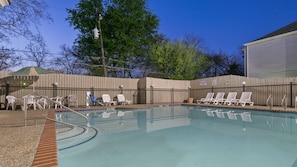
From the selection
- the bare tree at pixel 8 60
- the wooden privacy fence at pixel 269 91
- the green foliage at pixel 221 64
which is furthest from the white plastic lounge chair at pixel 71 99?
the green foliage at pixel 221 64

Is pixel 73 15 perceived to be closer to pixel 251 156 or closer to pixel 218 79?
pixel 218 79

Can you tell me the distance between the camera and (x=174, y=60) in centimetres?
1950

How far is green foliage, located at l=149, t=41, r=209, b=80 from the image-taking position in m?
19.3

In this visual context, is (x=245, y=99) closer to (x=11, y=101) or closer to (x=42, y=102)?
(x=42, y=102)

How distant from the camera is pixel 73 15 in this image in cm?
2072

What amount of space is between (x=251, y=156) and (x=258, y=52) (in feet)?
49.1

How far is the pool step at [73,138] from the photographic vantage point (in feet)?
13.6

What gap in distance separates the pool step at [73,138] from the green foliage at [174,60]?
14.5m

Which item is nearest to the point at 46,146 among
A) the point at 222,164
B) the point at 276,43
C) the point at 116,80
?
the point at 222,164

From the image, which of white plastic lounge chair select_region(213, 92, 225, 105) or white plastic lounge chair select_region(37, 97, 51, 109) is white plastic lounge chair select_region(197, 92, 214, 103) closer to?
white plastic lounge chair select_region(213, 92, 225, 105)

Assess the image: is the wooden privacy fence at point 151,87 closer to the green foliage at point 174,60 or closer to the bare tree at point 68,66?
the bare tree at point 68,66

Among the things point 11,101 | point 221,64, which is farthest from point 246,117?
point 221,64

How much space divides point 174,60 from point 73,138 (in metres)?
15.8

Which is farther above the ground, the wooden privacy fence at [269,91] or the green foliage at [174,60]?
the green foliage at [174,60]
